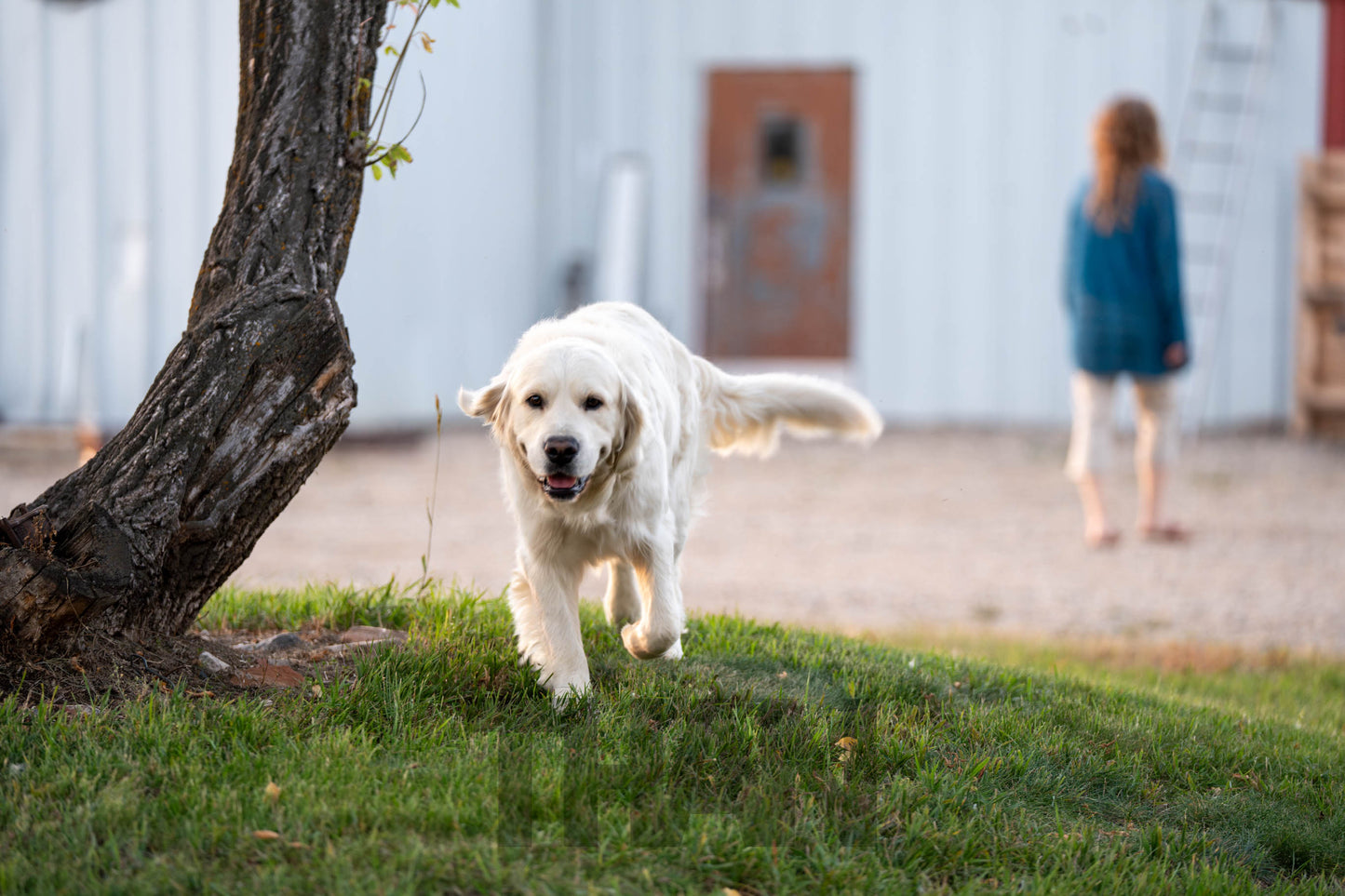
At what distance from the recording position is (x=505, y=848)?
2.55 m

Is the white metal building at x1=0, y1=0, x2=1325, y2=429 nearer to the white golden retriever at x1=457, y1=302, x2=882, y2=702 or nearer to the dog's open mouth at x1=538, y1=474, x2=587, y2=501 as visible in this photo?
the white golden retriever at x1=457, y1=302, x2=882, y2=702

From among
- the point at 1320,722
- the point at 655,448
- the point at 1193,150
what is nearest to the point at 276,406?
the point at 655,448

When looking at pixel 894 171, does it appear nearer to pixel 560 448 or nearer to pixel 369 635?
pixel 369 635

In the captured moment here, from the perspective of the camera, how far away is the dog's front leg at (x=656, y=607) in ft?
11.3

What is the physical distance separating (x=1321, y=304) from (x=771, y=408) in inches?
369

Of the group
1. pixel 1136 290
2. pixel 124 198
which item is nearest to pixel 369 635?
pixel 1136 290

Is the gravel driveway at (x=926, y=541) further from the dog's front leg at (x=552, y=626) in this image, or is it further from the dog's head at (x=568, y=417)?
the dog's head at (x=568, y=417)

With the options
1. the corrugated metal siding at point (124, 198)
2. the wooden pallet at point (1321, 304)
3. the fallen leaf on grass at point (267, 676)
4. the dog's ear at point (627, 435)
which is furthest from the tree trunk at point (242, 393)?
the wooden pallet at point (1321, 304)

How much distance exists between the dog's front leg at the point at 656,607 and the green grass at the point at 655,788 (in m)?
0.10

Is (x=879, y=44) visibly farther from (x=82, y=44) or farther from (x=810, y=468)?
(x=82, y=44)

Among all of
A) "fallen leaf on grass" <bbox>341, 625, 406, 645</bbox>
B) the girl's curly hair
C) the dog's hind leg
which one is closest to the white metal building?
the girl's curly hair

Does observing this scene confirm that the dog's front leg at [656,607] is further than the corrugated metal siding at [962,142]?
No

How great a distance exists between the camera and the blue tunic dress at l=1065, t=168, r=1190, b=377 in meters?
7.55

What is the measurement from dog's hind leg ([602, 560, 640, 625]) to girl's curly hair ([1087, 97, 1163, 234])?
461cm
